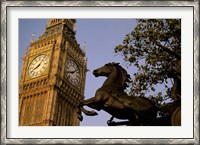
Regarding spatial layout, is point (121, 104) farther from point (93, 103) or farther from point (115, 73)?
point (115, 73)

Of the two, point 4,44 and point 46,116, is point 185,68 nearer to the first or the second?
point 4,44

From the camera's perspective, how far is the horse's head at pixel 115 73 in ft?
24.9

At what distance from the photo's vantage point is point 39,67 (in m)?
38.8

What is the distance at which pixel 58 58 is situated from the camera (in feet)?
126

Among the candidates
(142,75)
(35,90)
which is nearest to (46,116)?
(35,90)

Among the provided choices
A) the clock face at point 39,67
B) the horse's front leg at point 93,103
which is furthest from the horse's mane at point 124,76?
the clock face at point 39,67

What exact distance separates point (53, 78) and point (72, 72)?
2534mm

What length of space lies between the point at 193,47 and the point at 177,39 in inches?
125

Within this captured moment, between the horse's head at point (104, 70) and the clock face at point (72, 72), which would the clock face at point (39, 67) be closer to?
the clock face at point (72, 72)

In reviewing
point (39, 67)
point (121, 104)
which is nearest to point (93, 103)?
point (121, 104)

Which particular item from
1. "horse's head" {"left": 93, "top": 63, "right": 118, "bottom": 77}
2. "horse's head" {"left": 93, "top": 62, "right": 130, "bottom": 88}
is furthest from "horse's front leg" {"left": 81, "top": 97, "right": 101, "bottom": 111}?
"horse's head" {"left": 93, "top": 63, "right": 118, "bottom": 77}

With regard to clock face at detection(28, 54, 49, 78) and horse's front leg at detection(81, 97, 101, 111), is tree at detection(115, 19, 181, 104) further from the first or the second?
clock face at detection(28, 54, 49, 78)

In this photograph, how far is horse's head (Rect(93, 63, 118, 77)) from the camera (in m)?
7.75

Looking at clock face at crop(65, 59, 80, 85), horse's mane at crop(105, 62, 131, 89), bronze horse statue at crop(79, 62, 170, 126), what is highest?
clock face at crop(65, 59, 80, 85)
